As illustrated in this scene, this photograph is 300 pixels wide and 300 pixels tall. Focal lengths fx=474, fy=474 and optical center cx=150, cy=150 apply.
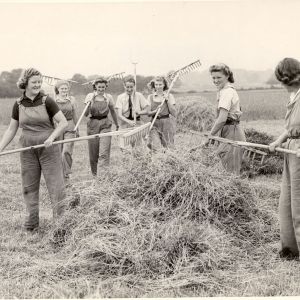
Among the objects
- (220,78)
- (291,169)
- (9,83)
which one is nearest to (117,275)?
(291,169)

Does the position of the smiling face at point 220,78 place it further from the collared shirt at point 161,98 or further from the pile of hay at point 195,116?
the pile of hay at point 195,116

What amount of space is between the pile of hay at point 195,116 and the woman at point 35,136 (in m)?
9.41

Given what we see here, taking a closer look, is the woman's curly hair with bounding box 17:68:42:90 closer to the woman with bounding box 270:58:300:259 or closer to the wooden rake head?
the woman with bounding box 270:58:300:259

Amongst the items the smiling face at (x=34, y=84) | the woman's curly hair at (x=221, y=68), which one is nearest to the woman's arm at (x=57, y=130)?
the smiling face at (x=34, y=84)

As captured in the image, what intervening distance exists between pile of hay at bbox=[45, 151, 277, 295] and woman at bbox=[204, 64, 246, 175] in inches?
10.1

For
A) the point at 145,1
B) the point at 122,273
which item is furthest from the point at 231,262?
the point at 145,1

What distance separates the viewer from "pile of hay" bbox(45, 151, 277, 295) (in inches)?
138

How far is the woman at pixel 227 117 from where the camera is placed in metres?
4.90

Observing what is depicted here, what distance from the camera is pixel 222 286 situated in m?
3.35

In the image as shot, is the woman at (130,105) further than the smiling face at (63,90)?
No

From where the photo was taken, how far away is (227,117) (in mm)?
5016

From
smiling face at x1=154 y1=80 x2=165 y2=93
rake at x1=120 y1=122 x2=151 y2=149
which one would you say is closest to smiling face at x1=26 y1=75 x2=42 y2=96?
rake at x1=120 y1=122 x2=151 y2=149

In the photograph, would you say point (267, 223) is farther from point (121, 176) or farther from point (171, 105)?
point (171, 105)

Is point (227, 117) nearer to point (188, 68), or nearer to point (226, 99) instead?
point (226, 99)
